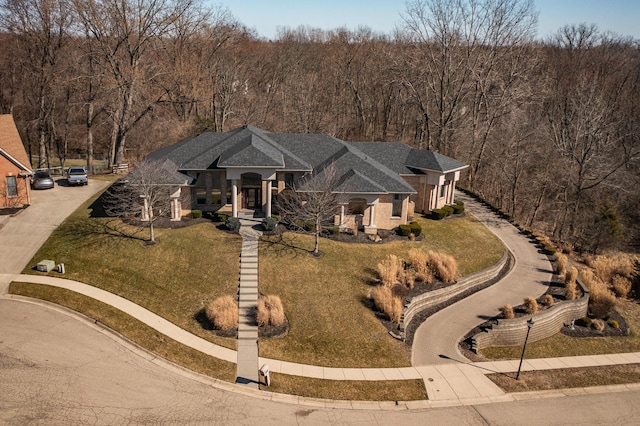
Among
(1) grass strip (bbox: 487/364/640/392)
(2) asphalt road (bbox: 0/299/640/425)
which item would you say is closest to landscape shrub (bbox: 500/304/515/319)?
(1) grass strip (bbox: 487/364/640/392)

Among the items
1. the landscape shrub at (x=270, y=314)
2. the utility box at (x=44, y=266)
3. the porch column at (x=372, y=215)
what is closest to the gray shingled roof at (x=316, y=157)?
the porch column at (x=372, y=215)

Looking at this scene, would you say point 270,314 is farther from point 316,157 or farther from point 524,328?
point 316,157

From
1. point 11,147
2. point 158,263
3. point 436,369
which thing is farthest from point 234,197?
point 436,369

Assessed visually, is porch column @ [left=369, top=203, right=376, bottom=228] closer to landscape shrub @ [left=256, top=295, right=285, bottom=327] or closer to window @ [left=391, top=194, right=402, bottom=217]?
window @ [left=391, top=194, right=402, bottom=217]

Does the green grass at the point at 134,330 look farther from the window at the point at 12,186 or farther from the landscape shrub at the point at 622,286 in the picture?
the landscape shrub at the point at 622,286

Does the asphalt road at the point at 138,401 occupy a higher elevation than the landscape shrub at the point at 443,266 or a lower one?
lower
